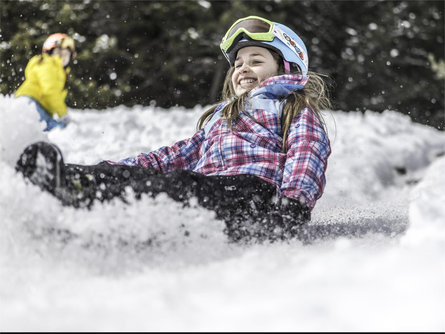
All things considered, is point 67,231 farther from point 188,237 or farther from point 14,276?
point 188,237

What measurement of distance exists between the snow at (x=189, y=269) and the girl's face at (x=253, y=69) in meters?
0.88

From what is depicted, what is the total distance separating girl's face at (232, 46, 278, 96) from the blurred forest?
7.66 metres

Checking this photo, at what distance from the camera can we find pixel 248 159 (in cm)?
252

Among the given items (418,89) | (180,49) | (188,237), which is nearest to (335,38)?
(418,89)

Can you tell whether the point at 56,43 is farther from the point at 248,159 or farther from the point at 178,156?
the point at 248,159

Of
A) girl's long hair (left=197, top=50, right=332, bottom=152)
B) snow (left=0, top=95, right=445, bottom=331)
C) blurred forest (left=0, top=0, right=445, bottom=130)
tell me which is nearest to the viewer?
snow (left=0, top=95, right=445, bottom=331)

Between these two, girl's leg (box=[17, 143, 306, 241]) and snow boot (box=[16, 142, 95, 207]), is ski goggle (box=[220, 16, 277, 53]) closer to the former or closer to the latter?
girl's leg (box=[17, 143, 306, 241])

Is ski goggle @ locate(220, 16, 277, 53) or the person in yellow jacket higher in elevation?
the person in yellow jacket

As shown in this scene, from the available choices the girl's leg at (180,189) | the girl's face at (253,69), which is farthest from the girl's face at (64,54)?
the girl's leg at (180,189)

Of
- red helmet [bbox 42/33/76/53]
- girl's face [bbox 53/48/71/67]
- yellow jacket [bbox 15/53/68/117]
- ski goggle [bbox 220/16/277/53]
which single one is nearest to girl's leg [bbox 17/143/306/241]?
ski goggle [bbox 220/16/277/53]

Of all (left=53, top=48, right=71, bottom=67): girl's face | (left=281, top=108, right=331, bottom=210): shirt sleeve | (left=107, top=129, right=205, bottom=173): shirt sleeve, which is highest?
(left=53, top=48, right=71, bottom=67): girl's face

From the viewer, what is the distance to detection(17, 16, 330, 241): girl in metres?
1.87

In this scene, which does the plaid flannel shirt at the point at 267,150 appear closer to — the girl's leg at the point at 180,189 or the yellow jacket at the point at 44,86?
the girl's leg at the point at 180,189

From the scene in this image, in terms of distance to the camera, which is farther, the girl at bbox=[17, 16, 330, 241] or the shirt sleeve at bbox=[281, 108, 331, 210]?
the shirt sleeve at bbox=[281, 108, 331, 210]
